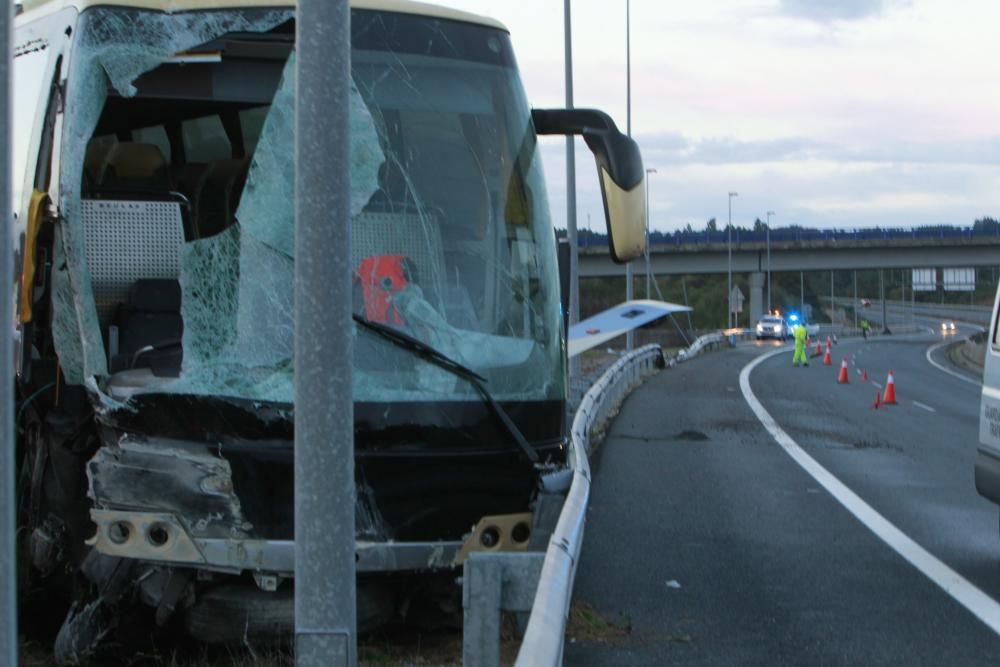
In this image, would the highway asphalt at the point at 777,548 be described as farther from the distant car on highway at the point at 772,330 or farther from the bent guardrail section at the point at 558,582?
the distant car on highway at the point at 772,330

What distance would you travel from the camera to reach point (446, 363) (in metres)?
6.80

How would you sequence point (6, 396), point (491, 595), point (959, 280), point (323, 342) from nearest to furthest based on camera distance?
point (6, 396) < point (323, 342) < point (491, 595) < point (959, 280)

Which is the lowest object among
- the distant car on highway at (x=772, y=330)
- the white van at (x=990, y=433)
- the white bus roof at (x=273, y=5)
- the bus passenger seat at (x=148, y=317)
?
the distant car on highway at (x=772, y=330)

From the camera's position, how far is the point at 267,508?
21.1ft

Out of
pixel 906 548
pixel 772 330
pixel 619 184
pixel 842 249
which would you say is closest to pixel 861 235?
pixel 842 249

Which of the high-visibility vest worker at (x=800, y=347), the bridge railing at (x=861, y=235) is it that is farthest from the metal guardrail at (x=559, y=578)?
the bridge railing at (x=861, y=235)

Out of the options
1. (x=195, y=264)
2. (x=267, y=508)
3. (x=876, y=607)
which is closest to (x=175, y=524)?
(x=267, y=508)

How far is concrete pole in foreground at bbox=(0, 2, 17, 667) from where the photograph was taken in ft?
10.2

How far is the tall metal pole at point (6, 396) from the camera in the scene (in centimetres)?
312

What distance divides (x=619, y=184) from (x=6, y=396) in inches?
170

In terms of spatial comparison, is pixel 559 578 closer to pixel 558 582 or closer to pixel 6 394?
pixel 558 582

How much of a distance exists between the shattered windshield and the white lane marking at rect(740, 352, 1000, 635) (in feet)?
10.2

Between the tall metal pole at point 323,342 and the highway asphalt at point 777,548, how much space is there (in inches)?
124

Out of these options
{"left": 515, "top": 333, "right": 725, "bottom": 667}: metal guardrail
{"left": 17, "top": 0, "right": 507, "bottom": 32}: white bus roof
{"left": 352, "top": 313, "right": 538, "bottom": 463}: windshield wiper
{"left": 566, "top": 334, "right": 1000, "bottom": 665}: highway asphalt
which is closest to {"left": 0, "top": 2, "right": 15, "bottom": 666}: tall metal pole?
{"left": 515, "top": 333, "right": 725, "bottom": 667}: metal guardrail
